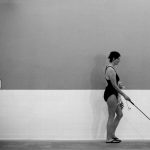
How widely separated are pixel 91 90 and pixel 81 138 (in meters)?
0.75

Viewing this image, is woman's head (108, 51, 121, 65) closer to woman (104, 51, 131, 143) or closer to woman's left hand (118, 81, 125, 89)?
woman (104, 51, 131, 143)

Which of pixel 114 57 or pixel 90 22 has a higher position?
pixel 90 22

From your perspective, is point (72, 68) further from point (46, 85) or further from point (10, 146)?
point (10, 146)

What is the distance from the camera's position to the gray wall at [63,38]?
6.40 m

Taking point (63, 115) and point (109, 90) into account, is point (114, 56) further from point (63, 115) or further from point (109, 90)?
point (63, 115)

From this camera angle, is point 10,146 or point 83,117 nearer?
point 10,146

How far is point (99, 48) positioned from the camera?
6.43 meters

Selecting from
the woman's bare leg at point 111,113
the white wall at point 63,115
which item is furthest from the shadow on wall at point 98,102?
the woman's bare leg at point 111,113

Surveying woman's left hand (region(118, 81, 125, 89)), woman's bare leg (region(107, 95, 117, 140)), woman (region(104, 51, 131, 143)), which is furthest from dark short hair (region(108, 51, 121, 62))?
woman's bare leg (region(107, 95, 117, 140))

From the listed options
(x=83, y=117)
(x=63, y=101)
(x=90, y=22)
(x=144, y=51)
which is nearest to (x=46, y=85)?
(x=63, y=101)

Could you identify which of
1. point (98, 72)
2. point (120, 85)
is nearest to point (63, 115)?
point (98, 72)

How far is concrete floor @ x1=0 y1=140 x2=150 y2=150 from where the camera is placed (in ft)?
19.2

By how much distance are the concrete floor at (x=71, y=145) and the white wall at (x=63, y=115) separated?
161mm

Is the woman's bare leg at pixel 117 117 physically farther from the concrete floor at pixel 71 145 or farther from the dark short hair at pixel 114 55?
the dark short hair at pixel 114 55
